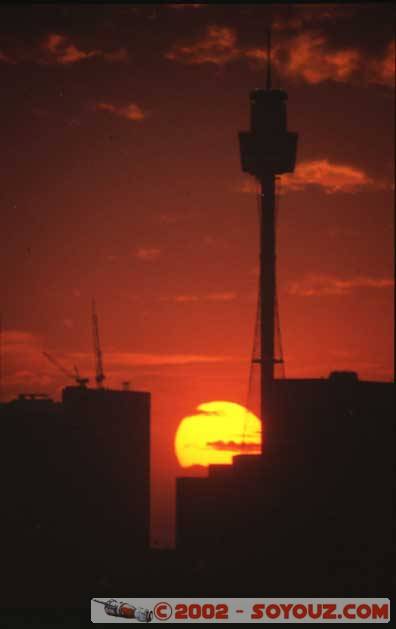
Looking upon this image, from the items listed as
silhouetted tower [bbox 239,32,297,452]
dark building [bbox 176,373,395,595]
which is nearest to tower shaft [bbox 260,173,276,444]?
silhouetted tower [bbox 239,32,297,452]

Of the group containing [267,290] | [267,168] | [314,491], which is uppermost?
[267,168]

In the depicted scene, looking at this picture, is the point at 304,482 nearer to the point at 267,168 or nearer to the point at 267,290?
the point at 267,290

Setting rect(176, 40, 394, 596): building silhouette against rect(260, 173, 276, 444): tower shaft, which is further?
rect(260, 173, 276, 444): tower shaft

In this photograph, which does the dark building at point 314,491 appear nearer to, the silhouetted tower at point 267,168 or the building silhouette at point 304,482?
the building silhouette at point 304,482

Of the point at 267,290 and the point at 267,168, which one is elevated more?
the point at 267,168

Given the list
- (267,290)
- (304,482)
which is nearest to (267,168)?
(267,290)

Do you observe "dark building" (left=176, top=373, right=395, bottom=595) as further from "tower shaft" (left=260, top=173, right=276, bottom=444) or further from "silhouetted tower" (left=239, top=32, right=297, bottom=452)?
"silhouetted tower" (left=239, top=32, right=297, bottom=452)

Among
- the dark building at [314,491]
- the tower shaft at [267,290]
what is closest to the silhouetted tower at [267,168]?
the tower shaft at [267,290]
